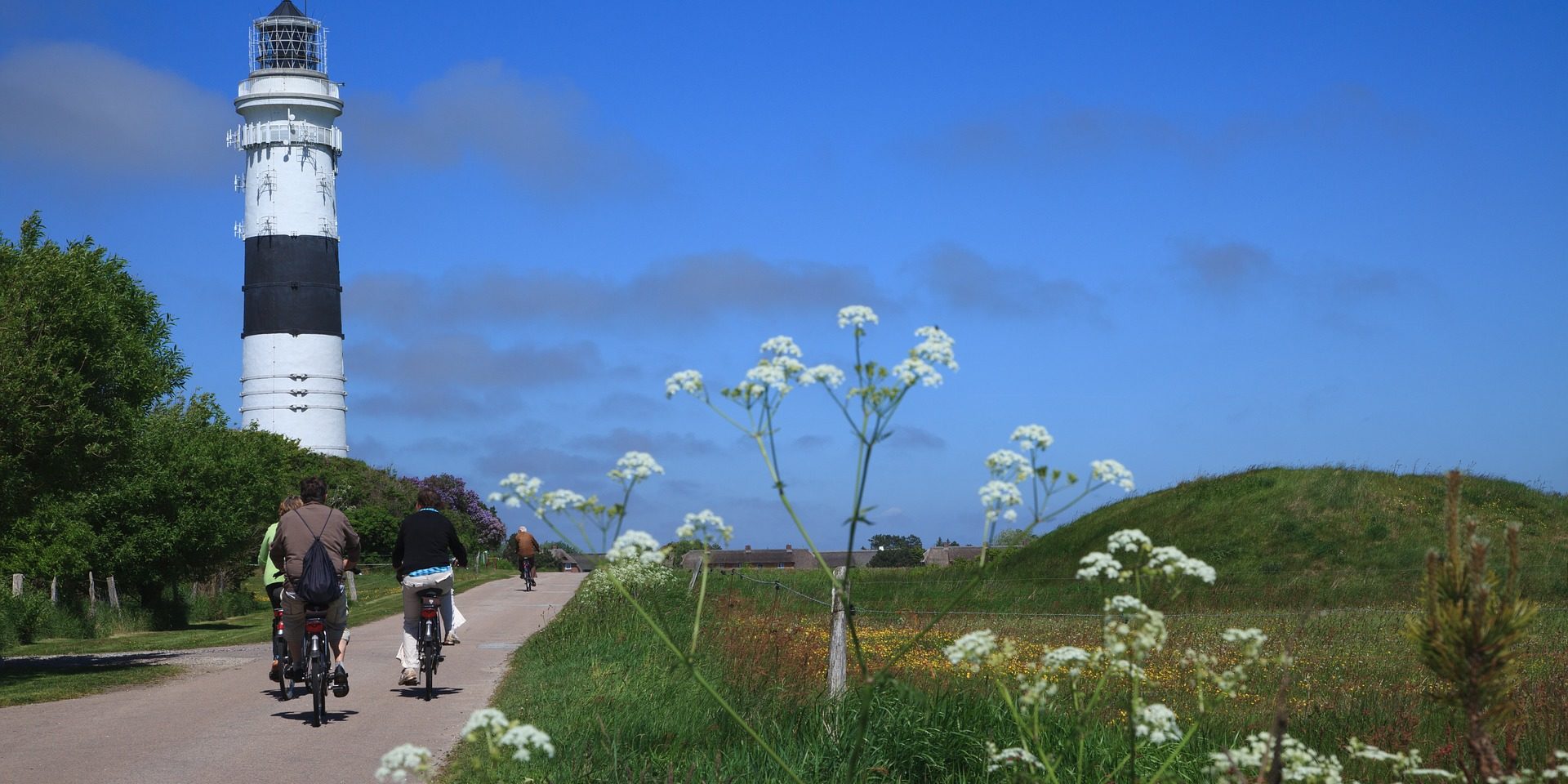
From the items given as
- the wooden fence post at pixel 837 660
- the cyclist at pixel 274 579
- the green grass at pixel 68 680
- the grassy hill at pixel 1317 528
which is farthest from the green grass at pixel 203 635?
the wooden fence post at pixel 837 660

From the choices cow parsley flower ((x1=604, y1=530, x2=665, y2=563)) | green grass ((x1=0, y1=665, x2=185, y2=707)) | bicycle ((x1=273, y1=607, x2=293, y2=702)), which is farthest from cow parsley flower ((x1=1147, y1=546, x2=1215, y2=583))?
green grass ((x1=0, y1=665, x2=185, y2=707))

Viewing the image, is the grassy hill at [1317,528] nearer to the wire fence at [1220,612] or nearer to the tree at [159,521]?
the wire fence at [1220,612]

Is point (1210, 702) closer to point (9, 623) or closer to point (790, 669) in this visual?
point (790, 669)

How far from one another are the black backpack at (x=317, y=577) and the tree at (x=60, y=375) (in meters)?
8.03

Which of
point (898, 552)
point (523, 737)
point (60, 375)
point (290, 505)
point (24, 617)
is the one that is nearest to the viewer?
point (523, 737)

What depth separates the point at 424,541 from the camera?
14125 millimetres

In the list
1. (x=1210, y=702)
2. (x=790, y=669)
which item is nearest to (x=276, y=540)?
(x=790, y=669)

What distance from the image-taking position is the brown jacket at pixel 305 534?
12602mm

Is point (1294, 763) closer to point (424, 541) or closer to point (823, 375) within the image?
point (823, 375)

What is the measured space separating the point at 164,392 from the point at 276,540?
A: 10.6 m

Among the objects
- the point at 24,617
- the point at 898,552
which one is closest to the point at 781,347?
the point at 24,617

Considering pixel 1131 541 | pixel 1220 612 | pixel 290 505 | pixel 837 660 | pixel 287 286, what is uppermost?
pixel 287 286

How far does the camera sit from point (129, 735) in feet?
38.6

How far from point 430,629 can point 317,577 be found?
1.90m
